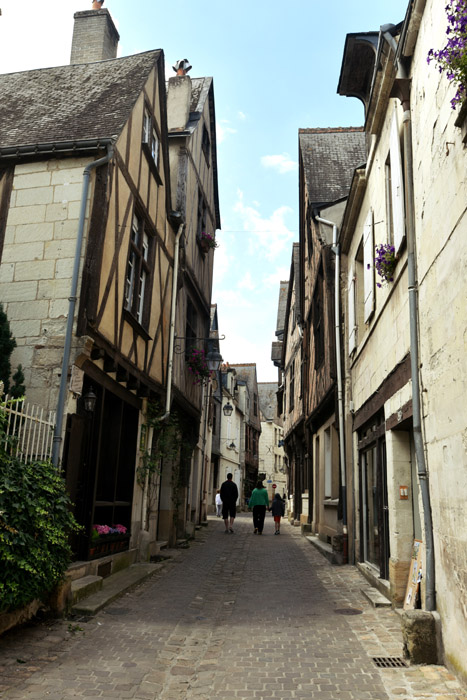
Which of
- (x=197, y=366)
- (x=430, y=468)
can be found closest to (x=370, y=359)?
(x=430, y=468)

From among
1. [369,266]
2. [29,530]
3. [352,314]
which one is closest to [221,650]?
[29,530]

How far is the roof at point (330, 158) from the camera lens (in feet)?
41.5

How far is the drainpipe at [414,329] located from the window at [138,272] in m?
3.81

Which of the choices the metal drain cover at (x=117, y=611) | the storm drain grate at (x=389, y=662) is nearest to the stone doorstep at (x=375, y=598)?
the storm drain grate at (x=389, y=662)

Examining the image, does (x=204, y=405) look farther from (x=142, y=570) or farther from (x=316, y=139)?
(x=142, y=570)

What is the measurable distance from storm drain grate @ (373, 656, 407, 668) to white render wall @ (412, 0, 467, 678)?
0.35m

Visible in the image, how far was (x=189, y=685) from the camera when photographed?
363 cm

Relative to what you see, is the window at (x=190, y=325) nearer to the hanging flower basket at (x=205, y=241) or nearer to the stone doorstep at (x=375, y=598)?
the hanging flower basket at (x=205, y=241)

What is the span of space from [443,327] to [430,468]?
3.50 feet

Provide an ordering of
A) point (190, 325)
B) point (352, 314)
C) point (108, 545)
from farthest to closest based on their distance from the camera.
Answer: point (190, 325), point (352, 314), point (108, 545)

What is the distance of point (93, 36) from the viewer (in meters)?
11.1

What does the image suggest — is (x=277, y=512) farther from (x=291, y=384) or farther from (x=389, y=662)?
(x=389, y=662)

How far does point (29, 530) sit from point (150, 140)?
20.5ft

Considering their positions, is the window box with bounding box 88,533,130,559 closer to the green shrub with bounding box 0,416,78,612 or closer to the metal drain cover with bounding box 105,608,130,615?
the metal drain cover with bounding box 105,608,130,615
